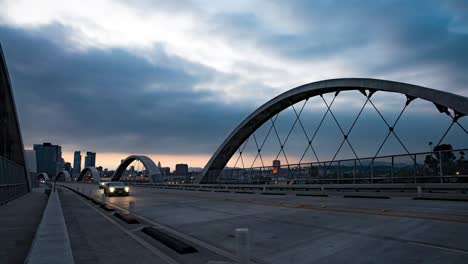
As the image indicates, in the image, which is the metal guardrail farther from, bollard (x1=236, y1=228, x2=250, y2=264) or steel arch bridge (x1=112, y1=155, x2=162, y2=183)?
steel arch bridge (x1=112, y1=155, x2=162, y2=183)

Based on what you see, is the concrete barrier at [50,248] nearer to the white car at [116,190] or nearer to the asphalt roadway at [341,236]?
the asphalt roadway at [341,236]

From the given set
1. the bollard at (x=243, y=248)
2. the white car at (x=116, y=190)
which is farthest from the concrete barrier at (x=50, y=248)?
the white car at (x=116, y=190)

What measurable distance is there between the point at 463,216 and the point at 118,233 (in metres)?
10.8

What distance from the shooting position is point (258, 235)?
9758 mm

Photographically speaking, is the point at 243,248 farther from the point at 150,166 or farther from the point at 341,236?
the point at 150,166

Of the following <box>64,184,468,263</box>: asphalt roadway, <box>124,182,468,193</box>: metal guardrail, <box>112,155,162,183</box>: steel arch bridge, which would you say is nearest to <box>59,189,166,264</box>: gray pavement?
<box>64,184,468,263</box>: asphalt roadway

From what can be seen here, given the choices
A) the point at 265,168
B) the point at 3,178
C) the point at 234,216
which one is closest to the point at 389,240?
the point at 234,216

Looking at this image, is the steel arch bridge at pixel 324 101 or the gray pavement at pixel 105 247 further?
the steel arch bridge at pixel 324 101

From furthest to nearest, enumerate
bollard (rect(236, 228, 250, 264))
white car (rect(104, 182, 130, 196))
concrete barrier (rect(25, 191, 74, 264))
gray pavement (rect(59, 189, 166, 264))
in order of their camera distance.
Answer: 1. white car (rect(104, 182, 130, 196))
2. gray pavement (rect(59, 189, 166, 264))
3. concrete barrier (rect(25, 191, 74, 264))
4. bollard (rect(236, 228, 250, 264))

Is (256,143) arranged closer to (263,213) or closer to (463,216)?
(263,213)

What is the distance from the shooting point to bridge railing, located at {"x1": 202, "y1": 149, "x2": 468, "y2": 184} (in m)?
18.8

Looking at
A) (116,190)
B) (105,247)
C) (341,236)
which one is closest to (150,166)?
(116,190)

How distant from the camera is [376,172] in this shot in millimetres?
23516

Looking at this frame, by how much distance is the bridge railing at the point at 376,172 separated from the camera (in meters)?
18.8
